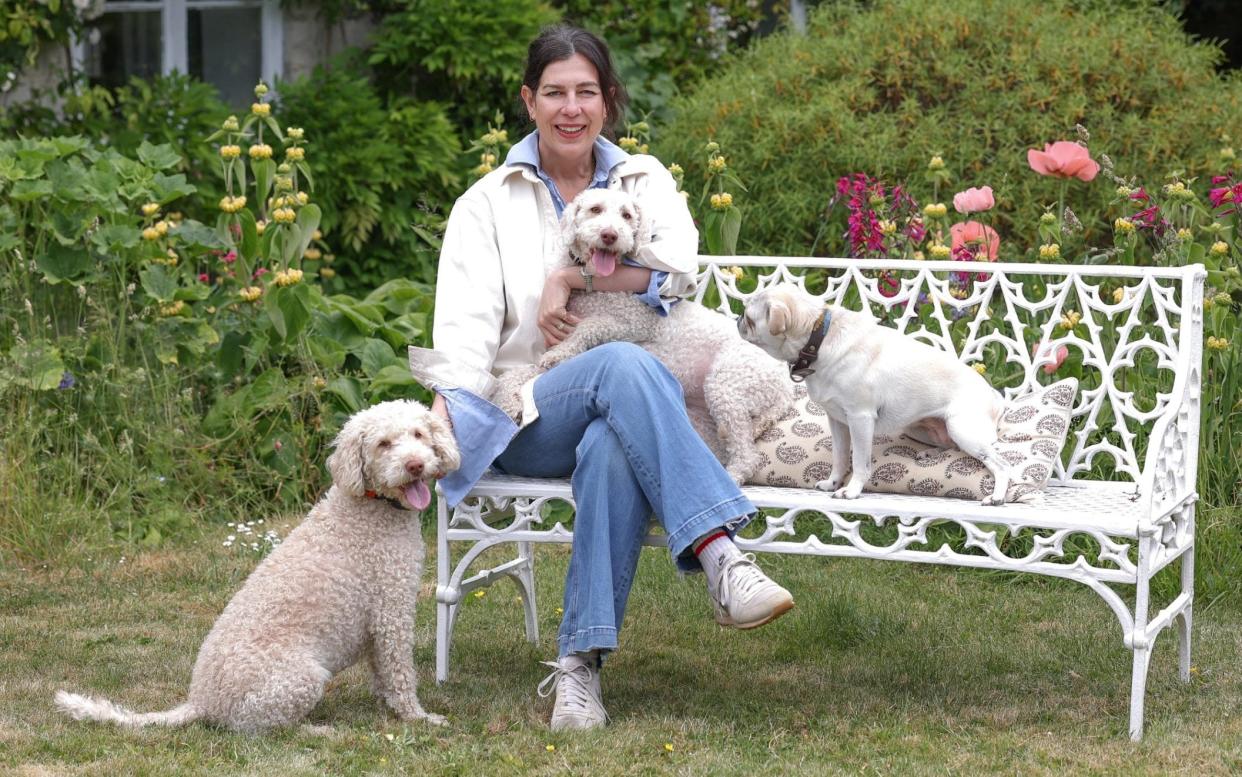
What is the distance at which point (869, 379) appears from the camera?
3.82 m

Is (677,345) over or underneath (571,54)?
underneath

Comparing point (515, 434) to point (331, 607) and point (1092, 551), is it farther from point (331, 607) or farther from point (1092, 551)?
point (1092, 551)

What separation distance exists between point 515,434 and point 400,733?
81cm

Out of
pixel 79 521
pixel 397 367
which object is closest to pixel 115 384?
pixel 79 521

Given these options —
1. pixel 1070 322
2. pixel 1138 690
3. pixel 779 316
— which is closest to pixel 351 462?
pixel 779 316

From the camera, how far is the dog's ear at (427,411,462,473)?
143 inches

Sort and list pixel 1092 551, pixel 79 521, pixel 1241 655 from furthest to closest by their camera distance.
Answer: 1. pixel 79 521
2. pixel 1092 551
3. pixel 1241 655

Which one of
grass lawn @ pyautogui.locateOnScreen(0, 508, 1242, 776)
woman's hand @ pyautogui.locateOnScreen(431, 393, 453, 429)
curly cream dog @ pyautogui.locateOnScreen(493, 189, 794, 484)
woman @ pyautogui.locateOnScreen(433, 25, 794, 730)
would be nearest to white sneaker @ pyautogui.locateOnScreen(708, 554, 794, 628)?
woman @ pyautogui.locateOnScreen(433, 25, 794, 730)

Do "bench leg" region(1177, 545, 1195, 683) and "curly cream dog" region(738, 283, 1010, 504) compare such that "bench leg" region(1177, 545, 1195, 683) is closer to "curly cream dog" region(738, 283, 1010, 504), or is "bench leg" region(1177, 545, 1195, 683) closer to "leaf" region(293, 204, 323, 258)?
"curly cream dog" region(738, 283, 1010, 504)

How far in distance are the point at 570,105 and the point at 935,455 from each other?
4.47ft

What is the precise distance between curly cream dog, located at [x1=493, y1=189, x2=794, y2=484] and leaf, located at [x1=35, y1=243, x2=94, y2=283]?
234 centimetres

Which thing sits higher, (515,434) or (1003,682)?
(515,434)

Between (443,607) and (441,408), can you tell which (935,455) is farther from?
(443,607)

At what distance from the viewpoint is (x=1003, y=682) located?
4.20m
